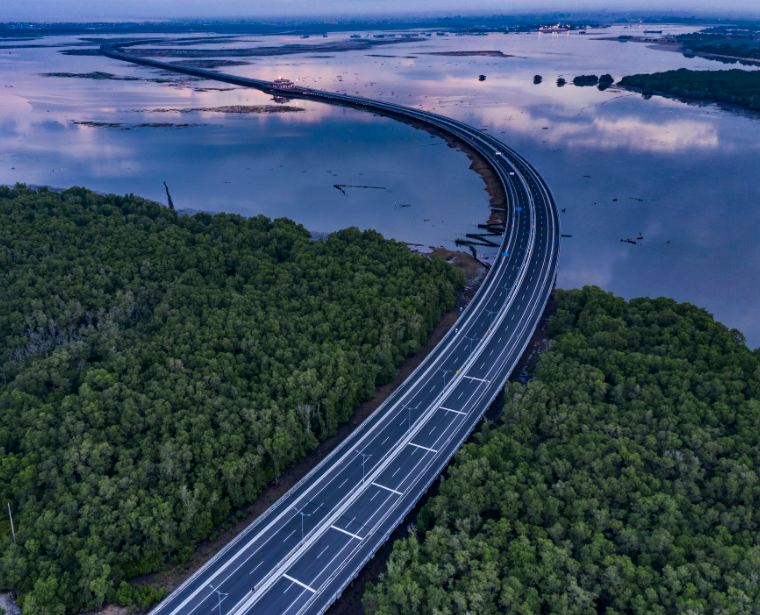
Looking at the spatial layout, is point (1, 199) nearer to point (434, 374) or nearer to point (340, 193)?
point (340, 193)

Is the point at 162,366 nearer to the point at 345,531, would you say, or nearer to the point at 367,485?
the point at 367,485

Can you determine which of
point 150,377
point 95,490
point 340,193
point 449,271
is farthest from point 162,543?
point 340,193

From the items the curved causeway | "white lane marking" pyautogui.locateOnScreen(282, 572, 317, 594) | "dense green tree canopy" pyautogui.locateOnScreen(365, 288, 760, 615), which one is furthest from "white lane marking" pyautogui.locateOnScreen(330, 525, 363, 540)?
"white lane marking" pyautogui.locateOnScreen(282, 572, 317, 594)

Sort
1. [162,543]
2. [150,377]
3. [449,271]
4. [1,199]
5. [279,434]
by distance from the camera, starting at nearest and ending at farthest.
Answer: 1. [162,543]
2. [279,434]
3. [150,377]
4. [449,271]
5. [1,199]

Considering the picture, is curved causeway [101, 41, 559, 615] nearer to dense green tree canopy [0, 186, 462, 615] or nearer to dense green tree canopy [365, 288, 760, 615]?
dense green tree canopy [365, 288, 760, 615]

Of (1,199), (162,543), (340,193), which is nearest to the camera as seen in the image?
(162,543)

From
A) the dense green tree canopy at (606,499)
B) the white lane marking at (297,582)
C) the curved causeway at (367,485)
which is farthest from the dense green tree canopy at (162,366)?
Answer: the dense green tree canopy at (606,499)

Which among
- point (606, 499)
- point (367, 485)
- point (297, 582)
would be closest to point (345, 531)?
point (367, 485)
